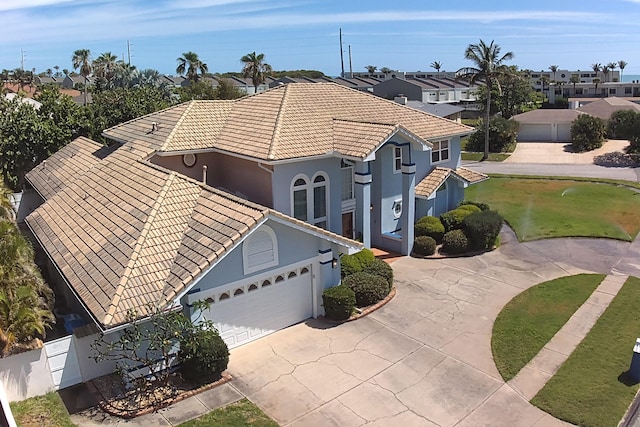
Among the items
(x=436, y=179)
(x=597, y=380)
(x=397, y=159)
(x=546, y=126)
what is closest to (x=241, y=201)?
(x=397, y=159)

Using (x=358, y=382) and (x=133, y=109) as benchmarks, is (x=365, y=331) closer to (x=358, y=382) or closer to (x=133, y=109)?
(x=358, y=382)

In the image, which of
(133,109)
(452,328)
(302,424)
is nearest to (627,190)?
(452,328)

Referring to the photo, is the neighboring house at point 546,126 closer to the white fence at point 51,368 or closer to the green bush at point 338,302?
the green bush at point 338,302

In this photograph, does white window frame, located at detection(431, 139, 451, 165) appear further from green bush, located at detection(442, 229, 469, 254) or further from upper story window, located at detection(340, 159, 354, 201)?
upper story window, located at detection(340, 159, 354, 201)

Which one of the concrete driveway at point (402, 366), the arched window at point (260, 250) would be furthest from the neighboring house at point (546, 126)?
the arched window at point (260, 250)

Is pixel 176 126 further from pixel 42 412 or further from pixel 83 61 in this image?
pixel 83 61
